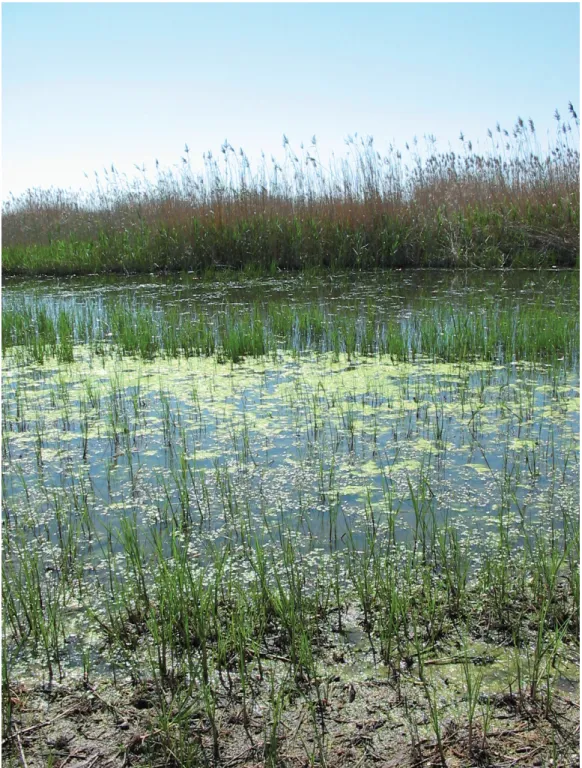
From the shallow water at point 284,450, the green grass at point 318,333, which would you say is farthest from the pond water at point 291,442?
the green grass at point 318,333

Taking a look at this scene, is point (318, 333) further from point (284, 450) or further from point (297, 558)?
point (297, 558)

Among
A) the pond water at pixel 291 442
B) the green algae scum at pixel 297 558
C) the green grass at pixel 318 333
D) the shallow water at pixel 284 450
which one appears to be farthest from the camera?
the green grass at pixel 318 333

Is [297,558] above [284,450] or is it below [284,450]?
below

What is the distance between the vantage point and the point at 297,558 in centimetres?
221

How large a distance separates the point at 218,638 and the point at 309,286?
6.98 meters

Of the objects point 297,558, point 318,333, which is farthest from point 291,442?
point 318,333

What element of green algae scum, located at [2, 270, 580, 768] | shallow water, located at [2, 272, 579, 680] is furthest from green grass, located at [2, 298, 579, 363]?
shallow water, located at [2, 272, 579, 680]

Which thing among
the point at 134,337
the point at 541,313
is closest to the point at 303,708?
the point at 134,337

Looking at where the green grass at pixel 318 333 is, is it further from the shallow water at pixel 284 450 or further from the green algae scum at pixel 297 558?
the shallow water at pixel 284 450

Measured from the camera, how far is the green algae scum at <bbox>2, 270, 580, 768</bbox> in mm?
1522

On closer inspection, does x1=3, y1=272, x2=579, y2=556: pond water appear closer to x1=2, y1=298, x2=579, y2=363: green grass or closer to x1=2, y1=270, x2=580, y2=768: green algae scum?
x1=2, y1=270, x2=580, y2=768: green algae scum

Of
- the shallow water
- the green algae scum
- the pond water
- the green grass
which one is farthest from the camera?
the green grass

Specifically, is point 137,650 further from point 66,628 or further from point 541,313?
point 541,313

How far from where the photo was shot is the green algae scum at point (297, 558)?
59.9 inches
